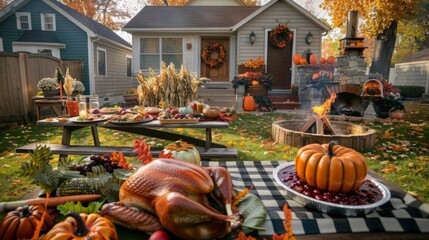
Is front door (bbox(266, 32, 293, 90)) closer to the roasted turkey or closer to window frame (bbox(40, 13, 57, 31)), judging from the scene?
window frame (bbox(40, 13, 57, 31))

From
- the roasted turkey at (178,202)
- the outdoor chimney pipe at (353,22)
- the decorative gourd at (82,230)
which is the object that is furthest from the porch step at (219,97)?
the decorative gourd at (82,230)

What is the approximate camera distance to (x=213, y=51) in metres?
14.8

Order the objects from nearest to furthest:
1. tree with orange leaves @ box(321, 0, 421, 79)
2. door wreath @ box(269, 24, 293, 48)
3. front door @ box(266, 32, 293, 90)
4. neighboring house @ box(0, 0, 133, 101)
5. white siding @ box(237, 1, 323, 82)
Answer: tree with orange leaves @ box(321, 0, 421, 79) < door wreath @ box(269, 24, 293, 48) < white siding @ box(237, 1, 323, 82) < front door @ box(266, 32, 293, 90) < neighboring house @ box(0, 0, 133, 101)

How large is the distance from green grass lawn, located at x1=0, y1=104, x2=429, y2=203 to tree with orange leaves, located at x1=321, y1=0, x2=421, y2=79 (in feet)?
24.8

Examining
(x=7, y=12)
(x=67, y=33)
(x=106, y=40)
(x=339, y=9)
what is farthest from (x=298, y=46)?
(x=7, y=12)

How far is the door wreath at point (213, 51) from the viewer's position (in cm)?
1465

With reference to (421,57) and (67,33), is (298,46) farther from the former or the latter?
(421,57)

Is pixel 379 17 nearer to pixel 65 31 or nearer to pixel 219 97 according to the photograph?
pixel 219 97

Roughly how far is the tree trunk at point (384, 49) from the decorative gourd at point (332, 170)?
16.8 meters

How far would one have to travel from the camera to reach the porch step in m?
12.4

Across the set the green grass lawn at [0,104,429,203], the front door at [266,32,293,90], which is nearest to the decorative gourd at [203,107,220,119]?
the green grass lawn at [0,104,429,203]

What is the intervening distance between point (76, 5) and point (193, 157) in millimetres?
28199

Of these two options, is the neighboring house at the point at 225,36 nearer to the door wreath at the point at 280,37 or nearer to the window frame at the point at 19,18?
the door wreath at the point at 280,37

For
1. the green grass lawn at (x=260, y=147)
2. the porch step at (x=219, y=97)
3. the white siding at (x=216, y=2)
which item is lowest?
the green grass lawn at (x=260, y=147)
